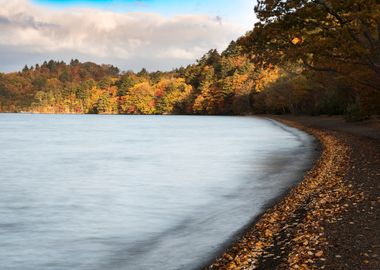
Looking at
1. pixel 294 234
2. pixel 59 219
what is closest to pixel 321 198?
pixel 294 234

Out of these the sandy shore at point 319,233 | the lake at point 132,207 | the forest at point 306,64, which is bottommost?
the lake at point 132,207

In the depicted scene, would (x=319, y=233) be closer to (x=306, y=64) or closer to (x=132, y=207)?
(x=132, y=207)

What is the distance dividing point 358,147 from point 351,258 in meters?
19.5

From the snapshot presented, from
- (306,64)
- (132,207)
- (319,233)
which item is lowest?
(132,207)

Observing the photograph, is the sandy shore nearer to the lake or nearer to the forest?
the lake

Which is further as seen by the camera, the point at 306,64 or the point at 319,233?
the point at 306,64

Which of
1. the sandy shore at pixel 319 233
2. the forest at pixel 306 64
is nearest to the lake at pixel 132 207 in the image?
the sandy shore at pixel 319 233

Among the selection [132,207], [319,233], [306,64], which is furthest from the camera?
[306,64]

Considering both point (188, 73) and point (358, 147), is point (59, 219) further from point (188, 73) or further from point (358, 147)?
point (188, 73)

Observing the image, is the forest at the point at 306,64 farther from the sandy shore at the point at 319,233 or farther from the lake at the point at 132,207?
the sandy shore at the point at 319,233

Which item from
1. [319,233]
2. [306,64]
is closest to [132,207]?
[319,233]

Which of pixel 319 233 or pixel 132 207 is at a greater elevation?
pixel 319 233

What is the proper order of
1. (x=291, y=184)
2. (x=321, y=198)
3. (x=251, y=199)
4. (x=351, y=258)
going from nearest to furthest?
1. (x=351, y=258)
2. (x=321, y=198)
3. (x=251, y=199)
4. (x=291, y=184)

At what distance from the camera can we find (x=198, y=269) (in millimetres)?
8328
